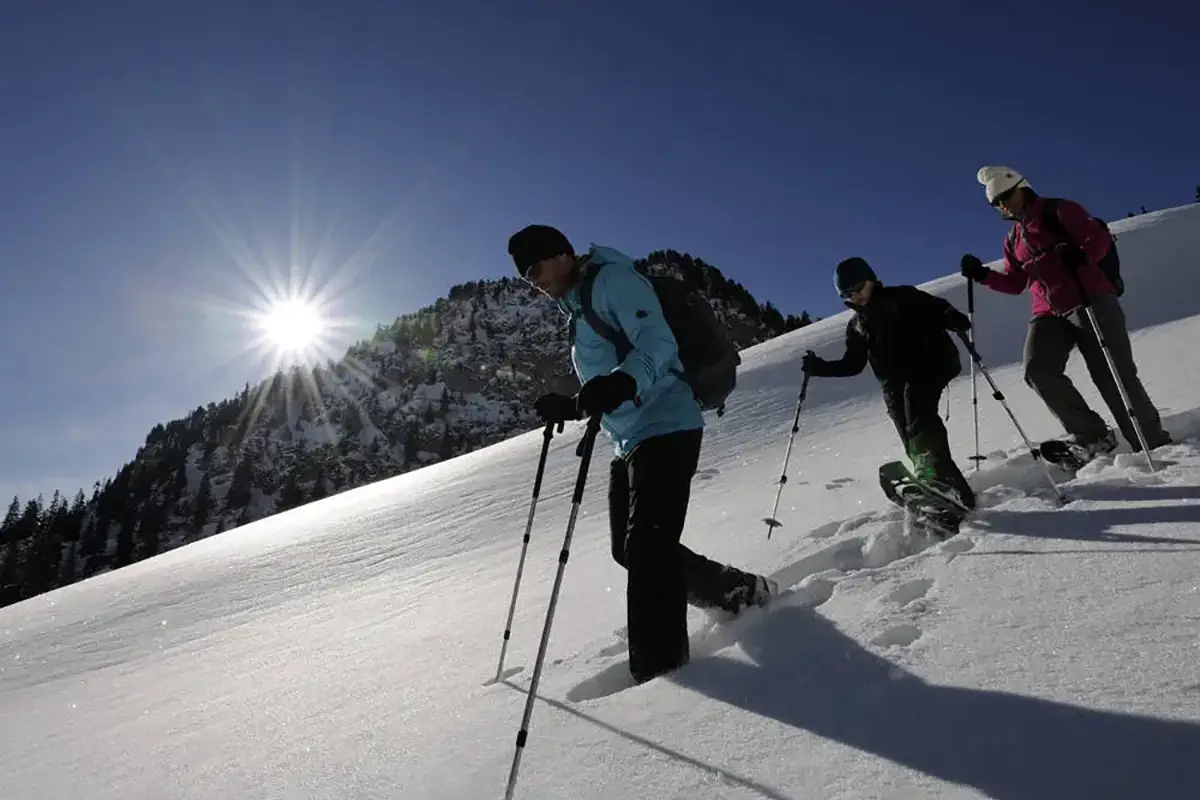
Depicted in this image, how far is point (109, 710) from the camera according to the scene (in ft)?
16.7

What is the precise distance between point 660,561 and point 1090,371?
4088 millimetres

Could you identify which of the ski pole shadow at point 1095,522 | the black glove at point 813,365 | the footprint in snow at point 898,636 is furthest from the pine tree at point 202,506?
the footprint in snow at point 898,636

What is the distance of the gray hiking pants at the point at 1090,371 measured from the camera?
465 cm

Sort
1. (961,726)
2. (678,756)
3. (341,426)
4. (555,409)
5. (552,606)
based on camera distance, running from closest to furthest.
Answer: (961,726) < (678,756) < (552,606) < (555,409) < (341,426)

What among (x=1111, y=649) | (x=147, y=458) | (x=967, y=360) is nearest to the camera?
(x=1111, y=649)

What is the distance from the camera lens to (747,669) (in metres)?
2.69

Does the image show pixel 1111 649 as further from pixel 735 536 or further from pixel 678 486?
pixel 735 536

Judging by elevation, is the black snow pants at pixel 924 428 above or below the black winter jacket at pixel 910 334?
below

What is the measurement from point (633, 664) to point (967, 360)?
Result: 1207 centimetres

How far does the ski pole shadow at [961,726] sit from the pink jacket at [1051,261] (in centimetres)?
374

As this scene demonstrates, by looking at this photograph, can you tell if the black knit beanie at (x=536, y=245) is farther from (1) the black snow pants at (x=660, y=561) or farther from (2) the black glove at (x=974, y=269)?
(2) the black glove at (x=974, y=269)

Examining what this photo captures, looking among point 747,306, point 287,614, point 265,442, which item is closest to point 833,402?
point 287,614

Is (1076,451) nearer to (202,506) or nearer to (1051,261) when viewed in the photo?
(1051,261)

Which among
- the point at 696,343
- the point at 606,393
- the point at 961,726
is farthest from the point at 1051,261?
the point at 961,726
